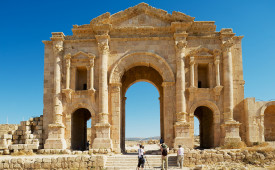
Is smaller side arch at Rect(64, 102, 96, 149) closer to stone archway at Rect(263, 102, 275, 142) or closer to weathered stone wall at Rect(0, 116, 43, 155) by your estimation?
weathered stone wall at Rect(0, 116, 43, 155)

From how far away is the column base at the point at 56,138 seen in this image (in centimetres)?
2089

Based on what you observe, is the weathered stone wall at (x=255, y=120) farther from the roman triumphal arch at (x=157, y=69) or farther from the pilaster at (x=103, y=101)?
the pilaster at (x=103, y=101)

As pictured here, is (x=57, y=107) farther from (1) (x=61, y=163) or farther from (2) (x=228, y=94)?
(2) (x=228, y=94)

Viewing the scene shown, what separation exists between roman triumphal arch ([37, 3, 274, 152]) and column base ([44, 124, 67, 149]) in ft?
0.22

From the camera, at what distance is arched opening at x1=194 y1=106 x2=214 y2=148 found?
23.3 meters

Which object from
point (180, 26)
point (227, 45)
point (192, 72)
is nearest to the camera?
point (192, 72)

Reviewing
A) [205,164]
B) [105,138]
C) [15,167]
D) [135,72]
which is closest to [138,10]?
[135,72]

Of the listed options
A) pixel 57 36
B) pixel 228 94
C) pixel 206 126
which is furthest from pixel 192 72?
pixel 57 36

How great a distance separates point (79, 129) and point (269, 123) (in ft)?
47.5

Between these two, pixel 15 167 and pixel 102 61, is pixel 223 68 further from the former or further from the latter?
pixel 15 167

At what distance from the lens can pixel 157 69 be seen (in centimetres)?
2223

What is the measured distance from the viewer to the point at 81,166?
15789 millimetres

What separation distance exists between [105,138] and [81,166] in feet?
16.6

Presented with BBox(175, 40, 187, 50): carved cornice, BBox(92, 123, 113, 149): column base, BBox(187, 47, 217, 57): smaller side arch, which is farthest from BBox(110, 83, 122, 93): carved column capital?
BBox(187, 47, 217, 57): smaller side arch
